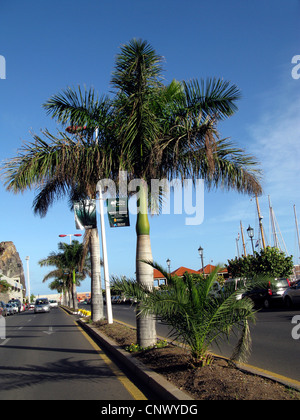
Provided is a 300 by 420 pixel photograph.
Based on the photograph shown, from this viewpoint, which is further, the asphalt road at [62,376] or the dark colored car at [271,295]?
the dark colored car at [271,295]

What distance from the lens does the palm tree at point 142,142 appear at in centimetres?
900

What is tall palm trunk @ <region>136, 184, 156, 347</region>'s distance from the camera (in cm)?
871

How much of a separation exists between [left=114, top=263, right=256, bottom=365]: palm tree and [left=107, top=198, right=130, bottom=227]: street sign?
14.9 feet

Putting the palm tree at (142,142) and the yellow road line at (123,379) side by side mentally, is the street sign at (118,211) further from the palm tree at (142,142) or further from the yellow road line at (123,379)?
the yellow road line at (123,379)

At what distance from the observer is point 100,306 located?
18.7 metres

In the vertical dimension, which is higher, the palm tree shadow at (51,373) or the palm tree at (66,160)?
the palm tree at (66,160)

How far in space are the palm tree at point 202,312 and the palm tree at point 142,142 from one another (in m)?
2.34

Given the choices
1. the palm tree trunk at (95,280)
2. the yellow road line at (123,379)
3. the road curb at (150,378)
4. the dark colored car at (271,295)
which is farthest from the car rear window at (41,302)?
the road curb at (150,378)

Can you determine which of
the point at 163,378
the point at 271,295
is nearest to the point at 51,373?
the point at 163,378

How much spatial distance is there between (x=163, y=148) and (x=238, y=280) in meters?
3.51

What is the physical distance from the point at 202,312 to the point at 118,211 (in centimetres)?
546

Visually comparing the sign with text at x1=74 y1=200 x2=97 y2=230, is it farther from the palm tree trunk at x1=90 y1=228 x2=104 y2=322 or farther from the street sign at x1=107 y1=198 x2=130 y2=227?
the street sign at x1=107 y1=198 x2=130 y2=227

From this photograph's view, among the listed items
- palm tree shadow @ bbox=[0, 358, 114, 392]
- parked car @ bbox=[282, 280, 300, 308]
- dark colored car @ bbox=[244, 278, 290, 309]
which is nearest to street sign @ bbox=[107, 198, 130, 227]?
palm tree shadow @ bbox=[0, 358, 114, 392]

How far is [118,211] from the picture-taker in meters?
11.1
